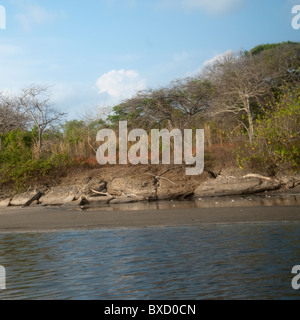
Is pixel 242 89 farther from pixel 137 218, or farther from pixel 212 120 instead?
pixel 137 218

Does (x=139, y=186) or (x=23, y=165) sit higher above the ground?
(x=23, y=165)

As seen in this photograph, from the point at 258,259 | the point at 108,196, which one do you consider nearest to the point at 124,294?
the point at 258,259

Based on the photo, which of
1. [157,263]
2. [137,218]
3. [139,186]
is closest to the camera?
[157,263]

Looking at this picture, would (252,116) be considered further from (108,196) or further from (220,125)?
(108,196)

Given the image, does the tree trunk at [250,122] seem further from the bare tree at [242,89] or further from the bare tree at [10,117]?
the bare tree at [10,117]

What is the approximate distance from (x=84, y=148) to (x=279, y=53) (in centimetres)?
1107

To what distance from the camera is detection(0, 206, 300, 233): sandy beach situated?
1302 cm

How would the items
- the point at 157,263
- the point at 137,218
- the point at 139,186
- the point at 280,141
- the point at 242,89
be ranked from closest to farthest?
the point at 157,263 < the point at 137,218 < the point at 280,141 < the point at 139,186 < the point at 242,89

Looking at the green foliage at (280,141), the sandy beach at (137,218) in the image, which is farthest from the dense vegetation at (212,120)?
the sandy beach at (137,218)

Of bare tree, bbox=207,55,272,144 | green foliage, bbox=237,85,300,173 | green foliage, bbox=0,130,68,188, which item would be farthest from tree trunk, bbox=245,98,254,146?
green foliage, bbox=0,130,68,188

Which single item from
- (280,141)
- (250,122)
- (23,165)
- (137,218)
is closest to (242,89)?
(250,122)

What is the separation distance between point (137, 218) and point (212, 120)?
10.2m

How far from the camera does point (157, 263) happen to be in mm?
8617

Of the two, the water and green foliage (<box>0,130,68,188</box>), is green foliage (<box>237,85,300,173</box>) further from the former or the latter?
green foliage (<box>0,130,68,188</box>)
